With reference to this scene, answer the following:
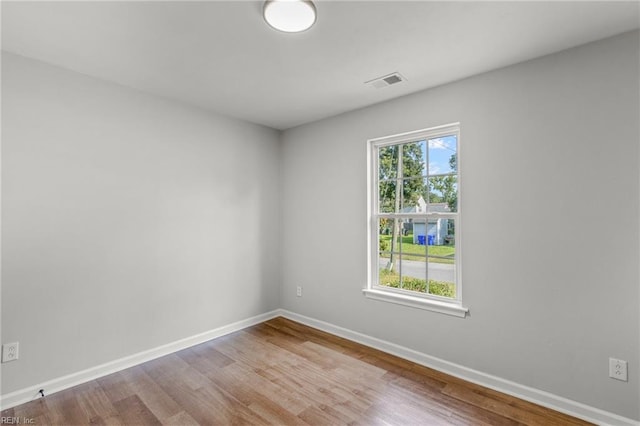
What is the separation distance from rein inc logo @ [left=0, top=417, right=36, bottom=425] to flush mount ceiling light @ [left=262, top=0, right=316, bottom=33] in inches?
117

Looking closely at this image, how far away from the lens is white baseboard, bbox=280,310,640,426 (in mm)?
1990

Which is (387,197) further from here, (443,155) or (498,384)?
(498,384)

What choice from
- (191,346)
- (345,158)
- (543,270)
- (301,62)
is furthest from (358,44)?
(191,346)

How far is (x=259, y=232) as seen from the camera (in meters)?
3.93

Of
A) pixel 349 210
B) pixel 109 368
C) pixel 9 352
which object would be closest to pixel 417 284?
pixel 349 210

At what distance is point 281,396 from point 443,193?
2184mm

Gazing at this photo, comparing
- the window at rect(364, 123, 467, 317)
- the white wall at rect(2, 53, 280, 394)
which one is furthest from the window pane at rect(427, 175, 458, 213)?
the white wall at rect(2, 53, 280, 394)

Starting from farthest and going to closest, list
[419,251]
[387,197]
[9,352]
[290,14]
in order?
[387,197] < [419,251] < [9,352] < [290,14]

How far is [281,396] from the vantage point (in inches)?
90.4

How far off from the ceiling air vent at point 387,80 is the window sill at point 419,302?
1980 mm

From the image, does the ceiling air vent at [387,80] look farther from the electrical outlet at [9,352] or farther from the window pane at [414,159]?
the electrical outlet at [9,352]

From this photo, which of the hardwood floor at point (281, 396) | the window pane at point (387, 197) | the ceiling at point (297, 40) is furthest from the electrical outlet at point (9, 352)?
the window pane at point (387, 197)

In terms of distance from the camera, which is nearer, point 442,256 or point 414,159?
point 442,256

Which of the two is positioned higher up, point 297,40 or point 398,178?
point 297,40
